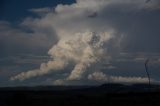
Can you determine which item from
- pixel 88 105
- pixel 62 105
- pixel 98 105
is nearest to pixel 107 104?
pixel 98 105

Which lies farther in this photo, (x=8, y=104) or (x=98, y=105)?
(x=98, y=105)

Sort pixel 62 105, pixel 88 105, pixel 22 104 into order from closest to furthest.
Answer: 1. pixel 22 104
2. pixel 88 105
3. pixel 62 105

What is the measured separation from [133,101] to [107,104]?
68.7ft

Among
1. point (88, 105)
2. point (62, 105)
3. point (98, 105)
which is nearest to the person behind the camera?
point (98, 105)

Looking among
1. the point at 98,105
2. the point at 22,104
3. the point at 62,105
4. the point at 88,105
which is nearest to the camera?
the point at 22,104

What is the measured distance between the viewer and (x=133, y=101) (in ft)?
538

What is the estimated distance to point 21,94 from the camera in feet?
431

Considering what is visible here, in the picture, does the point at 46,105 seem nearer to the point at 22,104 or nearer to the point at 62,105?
the point at 62,105

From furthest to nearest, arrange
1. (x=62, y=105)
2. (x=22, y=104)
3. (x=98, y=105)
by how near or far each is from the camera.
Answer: (x=62, y=105) < (x=98, y=105) < (x=22, y=104)

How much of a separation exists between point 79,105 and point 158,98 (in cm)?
3350

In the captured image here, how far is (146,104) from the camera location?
15388 cm

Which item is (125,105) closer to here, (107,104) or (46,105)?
(107,104)

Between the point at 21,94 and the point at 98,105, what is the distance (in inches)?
1191

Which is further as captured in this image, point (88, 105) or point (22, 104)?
point (88, 105)
